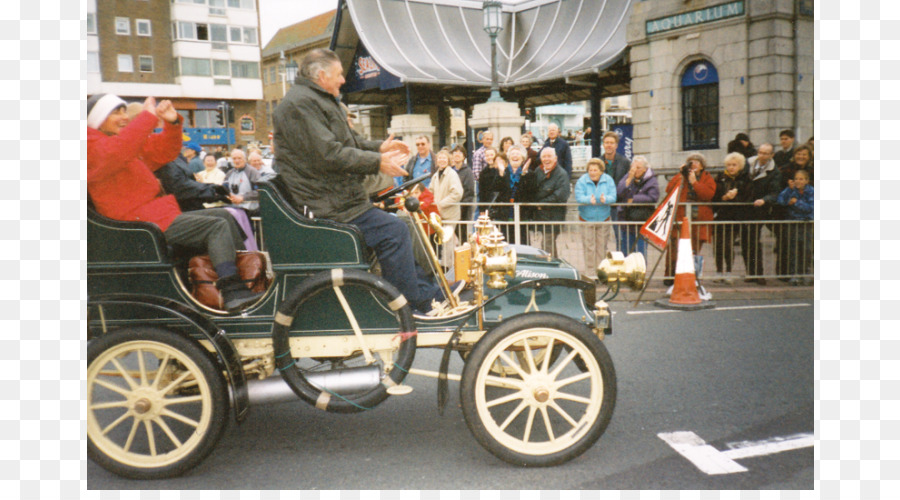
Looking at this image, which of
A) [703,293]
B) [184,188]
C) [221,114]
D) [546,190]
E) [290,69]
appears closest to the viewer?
[184,188]

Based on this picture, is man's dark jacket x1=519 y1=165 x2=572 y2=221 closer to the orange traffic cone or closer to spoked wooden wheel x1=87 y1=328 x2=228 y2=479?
the orange traffic cone

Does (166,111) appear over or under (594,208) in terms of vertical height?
over

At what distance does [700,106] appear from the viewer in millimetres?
14164

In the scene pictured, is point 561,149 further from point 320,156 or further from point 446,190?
point 320,156

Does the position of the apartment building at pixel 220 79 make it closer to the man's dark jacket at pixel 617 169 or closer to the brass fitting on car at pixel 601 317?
the man's dark jacket at pixel 617 169

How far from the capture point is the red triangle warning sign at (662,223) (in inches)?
262

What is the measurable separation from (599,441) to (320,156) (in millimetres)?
2106

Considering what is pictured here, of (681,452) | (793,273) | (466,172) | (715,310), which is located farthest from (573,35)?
(681,452)

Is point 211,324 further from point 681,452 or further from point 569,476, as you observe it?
point 681,452

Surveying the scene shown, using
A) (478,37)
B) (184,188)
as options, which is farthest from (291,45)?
(184,188)

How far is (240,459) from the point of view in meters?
3.54

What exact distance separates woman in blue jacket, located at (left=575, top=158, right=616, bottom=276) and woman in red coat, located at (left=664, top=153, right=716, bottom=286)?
83cm

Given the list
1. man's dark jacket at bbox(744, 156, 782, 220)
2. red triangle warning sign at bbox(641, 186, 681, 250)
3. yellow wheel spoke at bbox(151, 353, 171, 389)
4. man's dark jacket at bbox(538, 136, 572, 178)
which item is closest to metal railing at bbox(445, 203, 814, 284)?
man's dark jacket at bbox(744, 156, 782, 220)
